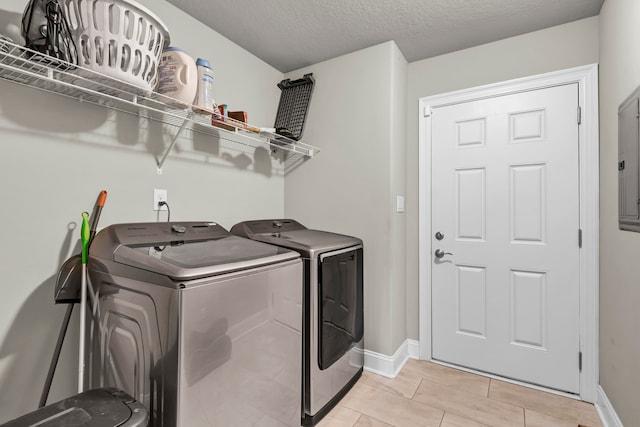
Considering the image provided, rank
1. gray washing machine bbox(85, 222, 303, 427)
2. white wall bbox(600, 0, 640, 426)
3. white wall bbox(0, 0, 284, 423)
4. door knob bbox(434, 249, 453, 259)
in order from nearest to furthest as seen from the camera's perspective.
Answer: gray washing machine bbox(85, 222, 303, 427), white wall bbox(0, 0, 284, 423), white wall bbox(600, 0, 640, 426), door knob bbox(434, 249, 453, 259)

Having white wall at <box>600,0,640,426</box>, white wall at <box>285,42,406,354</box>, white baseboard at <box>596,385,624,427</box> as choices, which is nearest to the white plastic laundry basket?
white wall at <box>285,42,406,354</box>

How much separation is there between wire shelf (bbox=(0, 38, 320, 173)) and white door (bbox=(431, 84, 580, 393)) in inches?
57.3

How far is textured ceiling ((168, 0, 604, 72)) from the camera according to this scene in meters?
1.85

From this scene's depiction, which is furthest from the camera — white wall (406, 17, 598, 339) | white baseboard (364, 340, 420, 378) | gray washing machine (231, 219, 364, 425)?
white baseboard (364, 340, 420, 378)

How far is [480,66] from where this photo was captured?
7.54ft

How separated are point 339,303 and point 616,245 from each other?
155 cm

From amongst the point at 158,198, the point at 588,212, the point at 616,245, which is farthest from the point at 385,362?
the point at 158,198

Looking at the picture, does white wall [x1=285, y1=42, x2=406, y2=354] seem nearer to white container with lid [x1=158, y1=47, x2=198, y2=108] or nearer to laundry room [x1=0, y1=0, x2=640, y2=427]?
laundry room [x1=0, y1=0, x2=640, y2=427]

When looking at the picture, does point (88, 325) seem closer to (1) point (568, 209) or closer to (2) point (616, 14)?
(1) point (568, 209)

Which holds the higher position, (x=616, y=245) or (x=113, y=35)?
(x=113, y=35)

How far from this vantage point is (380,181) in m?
2.27

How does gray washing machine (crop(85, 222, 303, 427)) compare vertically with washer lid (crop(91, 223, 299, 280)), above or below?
below

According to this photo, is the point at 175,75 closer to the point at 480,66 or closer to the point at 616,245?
the point at 480,66

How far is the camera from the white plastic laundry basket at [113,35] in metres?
1.12
